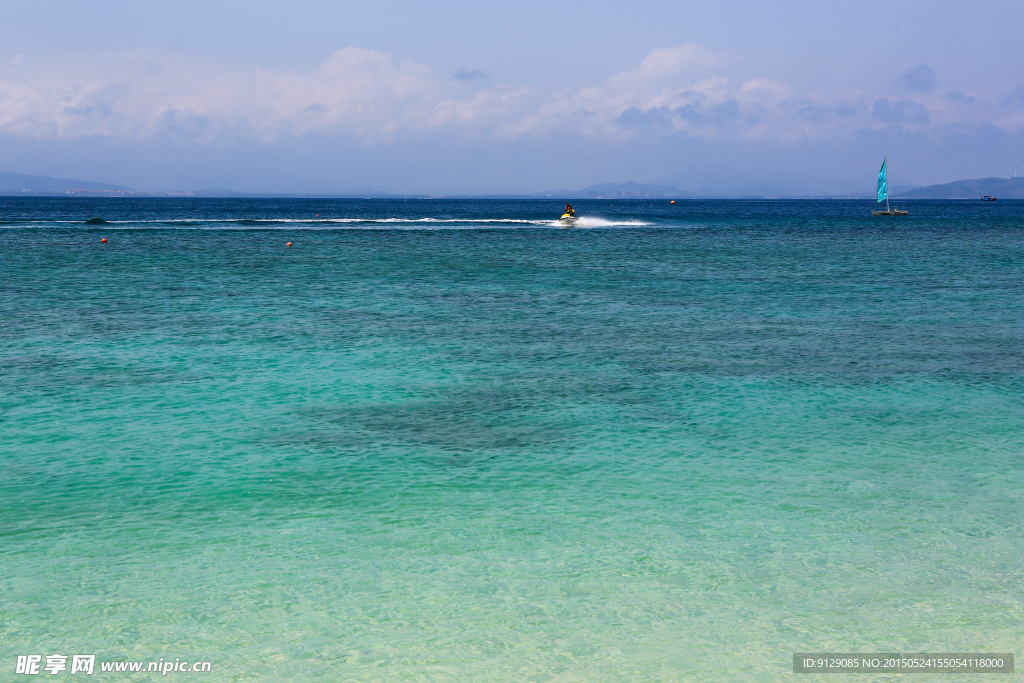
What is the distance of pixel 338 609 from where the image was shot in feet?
29.6

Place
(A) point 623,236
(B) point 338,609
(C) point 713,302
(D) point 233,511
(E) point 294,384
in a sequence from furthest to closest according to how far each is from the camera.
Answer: (A) point 623,236, (C) point 713,302, (E) point 294,384, (D) point 233,511, (B) point 338,609

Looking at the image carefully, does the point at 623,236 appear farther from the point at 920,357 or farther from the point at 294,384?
the point at 294,384

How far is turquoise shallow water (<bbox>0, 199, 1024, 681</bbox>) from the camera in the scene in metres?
8.55

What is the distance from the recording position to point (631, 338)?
87.8 feet

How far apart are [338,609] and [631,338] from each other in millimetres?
18799

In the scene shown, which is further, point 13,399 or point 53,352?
point 53,352

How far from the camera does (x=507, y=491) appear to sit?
1278cm

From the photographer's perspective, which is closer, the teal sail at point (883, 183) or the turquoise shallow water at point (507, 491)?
the turquoise shallow water at point (507, 491)

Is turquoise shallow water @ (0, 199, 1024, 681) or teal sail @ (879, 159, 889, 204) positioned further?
teal sail @ (879, 159, 889, 204)

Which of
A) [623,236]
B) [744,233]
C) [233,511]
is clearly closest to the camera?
[233,511]

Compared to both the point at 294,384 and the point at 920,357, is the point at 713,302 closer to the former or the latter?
the point at 920,357

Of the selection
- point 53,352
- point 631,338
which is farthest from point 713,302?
point 53,352

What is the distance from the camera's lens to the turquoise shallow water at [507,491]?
8.55m

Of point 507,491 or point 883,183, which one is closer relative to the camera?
point 507,491
